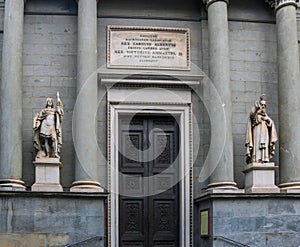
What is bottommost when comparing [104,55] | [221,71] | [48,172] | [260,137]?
[48,172]

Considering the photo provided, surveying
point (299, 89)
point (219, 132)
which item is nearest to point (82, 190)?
point (219, 132)

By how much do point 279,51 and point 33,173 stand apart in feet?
20.7

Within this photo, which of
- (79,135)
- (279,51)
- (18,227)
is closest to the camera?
(18,227)

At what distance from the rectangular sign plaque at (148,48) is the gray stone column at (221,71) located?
2.80 feet

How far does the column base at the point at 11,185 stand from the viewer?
14.0 metres

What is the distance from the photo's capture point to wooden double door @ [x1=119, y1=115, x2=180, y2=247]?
15.5 m

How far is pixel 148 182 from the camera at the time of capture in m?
15.7

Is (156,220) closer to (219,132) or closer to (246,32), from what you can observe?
(219,132)

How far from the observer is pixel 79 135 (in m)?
14.7

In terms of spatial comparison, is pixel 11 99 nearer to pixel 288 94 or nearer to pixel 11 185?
pixel 11 185

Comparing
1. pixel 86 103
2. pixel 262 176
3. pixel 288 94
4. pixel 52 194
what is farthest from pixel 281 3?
pixel 52 194

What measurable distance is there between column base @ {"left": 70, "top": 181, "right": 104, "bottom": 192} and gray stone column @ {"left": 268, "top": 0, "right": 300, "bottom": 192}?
13.5 feet

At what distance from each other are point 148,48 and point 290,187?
462 centimetres

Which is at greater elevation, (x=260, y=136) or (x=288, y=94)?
(x=288, y=94)
